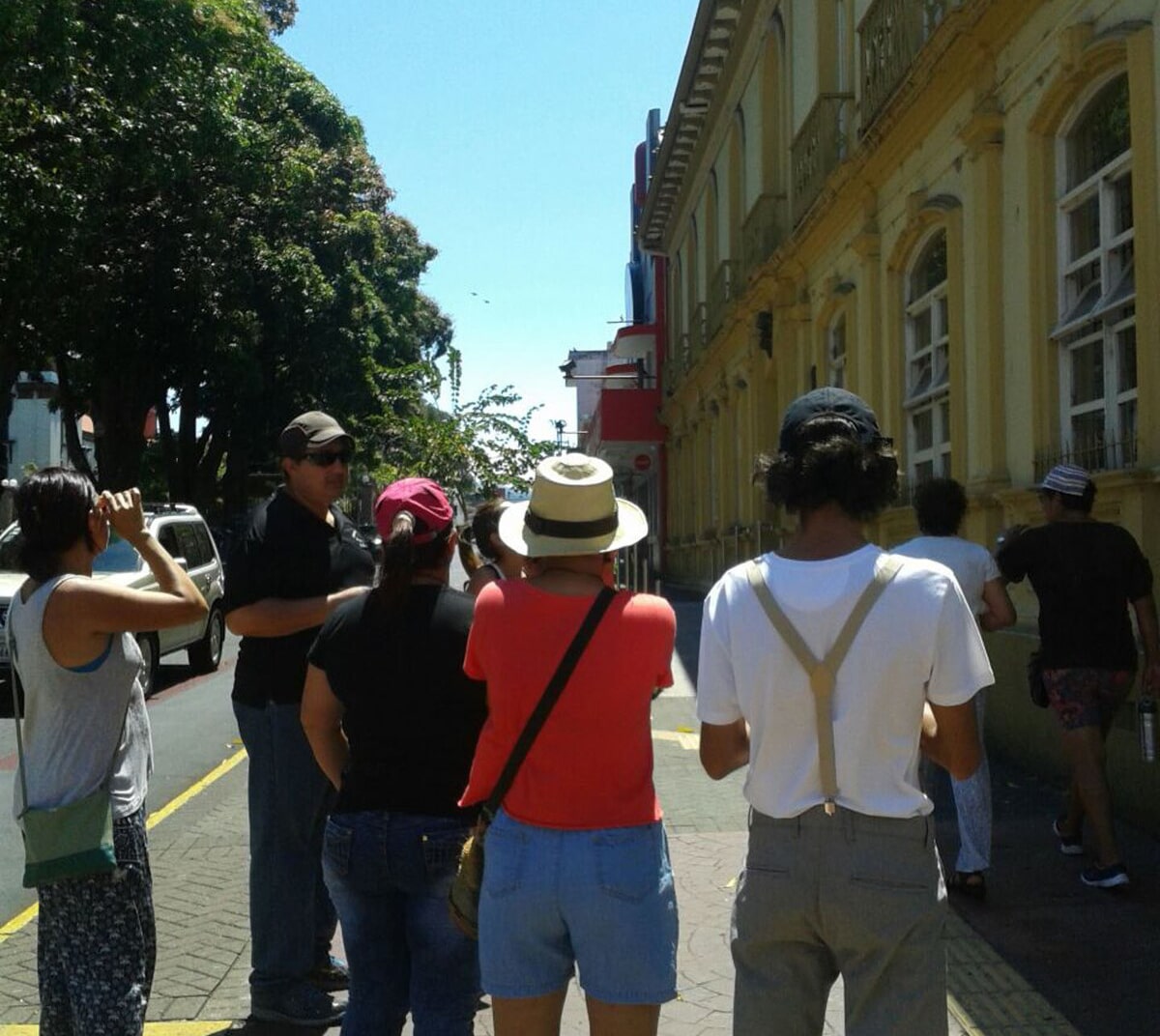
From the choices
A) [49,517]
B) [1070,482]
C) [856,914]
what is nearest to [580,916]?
[856,914]

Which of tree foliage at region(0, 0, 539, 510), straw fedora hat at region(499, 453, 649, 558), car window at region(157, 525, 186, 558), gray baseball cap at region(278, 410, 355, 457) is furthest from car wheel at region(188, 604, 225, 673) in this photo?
straw fedora hat at region(499, 453, 649, 558)

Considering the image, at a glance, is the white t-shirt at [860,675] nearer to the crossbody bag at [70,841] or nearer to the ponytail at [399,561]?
the ponytail at [399,561]

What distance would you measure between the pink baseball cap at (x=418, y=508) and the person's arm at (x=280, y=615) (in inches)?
32.1

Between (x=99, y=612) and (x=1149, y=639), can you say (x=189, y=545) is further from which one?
(x=99, y=612)

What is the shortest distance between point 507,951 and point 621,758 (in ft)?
1.54

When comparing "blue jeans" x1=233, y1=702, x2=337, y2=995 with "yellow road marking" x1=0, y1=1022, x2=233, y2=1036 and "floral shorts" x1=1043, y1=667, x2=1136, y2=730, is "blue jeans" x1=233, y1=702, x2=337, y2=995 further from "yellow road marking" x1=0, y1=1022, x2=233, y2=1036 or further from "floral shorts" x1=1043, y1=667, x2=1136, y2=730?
"floral shorts" x1=1043, y1=667, x2=1136, y2=730

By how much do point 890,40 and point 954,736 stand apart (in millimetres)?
10400

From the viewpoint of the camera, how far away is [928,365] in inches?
468

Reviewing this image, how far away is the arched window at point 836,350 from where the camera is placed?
49.3 feet

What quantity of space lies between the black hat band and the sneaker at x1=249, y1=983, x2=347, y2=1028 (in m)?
2.16

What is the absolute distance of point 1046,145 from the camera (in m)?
8.91

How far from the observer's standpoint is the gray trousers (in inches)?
108

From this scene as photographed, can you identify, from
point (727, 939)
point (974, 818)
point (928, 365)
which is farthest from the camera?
point (928, 365)

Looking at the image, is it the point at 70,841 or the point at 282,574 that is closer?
the point at 70,841
